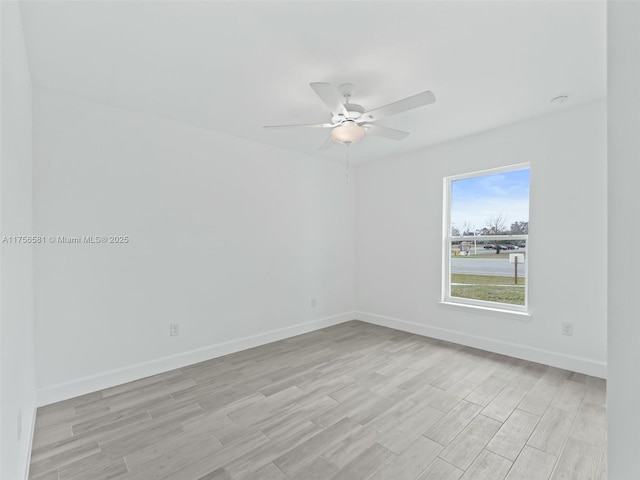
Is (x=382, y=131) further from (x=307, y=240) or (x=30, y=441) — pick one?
(x=30, y=441)

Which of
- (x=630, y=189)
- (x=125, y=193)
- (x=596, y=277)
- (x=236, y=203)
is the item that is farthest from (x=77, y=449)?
(x=596, y=277)

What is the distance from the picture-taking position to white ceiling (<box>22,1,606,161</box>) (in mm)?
1771

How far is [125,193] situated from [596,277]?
4.54m

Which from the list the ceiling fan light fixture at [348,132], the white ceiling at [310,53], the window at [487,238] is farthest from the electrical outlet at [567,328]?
the ceiling fan light fixture at [348,132]

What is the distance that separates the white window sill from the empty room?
37 millimetres

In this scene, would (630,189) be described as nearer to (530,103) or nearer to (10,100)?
(10,100)

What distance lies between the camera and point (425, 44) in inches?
80.0

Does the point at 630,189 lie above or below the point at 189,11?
below

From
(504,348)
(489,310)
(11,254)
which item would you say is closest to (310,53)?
(11,254)

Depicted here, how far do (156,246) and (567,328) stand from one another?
166 inches

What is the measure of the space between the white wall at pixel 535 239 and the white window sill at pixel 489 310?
0.03 metres

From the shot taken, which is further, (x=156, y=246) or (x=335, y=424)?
(x=156, y=246)

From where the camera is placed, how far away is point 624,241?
484 mm

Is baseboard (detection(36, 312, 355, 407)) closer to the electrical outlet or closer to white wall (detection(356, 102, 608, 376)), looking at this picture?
white wall (detection(356, 102, 608, 376))
